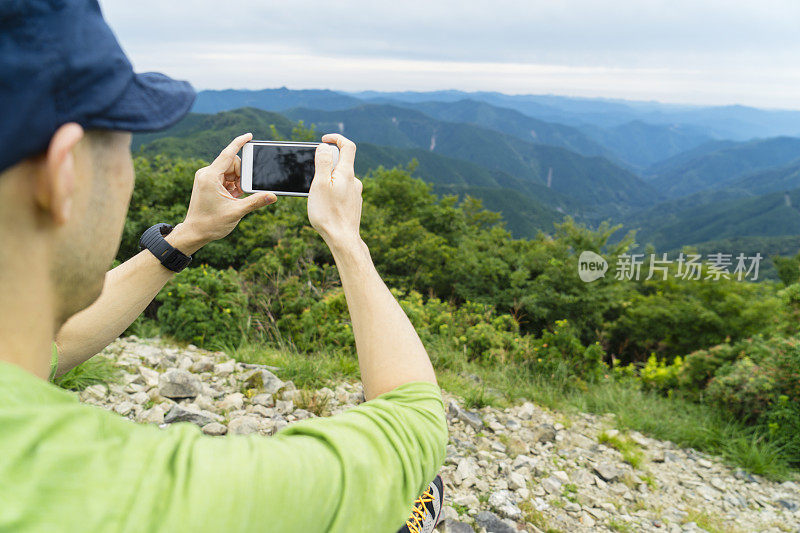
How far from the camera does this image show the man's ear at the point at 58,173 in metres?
0.66

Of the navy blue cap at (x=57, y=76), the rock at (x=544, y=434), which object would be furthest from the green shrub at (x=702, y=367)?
the navy blue cap at (x=57, y=76)

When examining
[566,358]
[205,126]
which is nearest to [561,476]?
[566,358]

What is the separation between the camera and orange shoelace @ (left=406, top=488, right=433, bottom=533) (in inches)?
68.9

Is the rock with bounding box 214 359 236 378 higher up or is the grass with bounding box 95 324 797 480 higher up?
the rock with bounding box 214 359 236 378

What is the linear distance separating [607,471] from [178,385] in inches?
139

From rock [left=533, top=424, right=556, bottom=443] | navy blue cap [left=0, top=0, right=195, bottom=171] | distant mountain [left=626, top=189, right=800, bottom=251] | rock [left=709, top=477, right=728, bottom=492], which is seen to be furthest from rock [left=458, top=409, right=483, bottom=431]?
distant mountain [left=626, top=189, right=800, bottom=251]

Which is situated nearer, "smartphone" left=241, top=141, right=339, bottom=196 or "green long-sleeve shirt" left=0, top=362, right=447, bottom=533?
"green long-sleeve shirt" left=0, top=362, right=447, bottom=533

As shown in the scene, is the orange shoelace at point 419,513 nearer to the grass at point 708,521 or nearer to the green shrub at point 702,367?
the grass at point 708,521

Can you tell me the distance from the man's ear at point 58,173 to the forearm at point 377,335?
0.55 meters

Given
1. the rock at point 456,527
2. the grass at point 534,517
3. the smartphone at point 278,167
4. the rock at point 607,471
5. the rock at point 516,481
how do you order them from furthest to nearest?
the rock at point 607,471
the rock at point 516,481
the grass at point 534,517
the rock at point 456,527
the smartphone at point 278,167

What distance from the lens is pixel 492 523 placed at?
2762 millimetres

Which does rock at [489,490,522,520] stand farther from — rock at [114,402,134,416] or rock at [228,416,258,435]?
rock at [114,402,134,416]

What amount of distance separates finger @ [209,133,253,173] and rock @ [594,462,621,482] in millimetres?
3573

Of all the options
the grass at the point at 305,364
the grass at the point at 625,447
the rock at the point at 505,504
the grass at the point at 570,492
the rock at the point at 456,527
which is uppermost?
the grass at the point at 305,364
